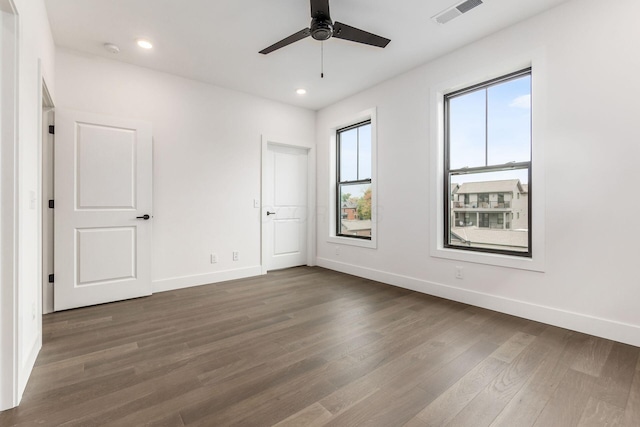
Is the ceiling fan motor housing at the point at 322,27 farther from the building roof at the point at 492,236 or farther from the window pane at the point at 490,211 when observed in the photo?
the building roof at the point at 492,236

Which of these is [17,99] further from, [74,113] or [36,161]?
[74,113]

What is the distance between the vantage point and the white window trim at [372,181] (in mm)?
4293

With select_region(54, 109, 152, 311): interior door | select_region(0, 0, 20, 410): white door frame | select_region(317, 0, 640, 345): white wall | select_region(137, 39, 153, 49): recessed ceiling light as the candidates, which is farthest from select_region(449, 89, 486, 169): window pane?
select_region(0, 0, 20, 410): white door frame

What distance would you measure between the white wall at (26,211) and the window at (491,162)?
3.71 m

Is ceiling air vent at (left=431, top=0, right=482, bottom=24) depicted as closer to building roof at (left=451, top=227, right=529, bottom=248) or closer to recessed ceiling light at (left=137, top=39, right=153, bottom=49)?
building roof at (left=451, top=227, right=529, bottom=248)

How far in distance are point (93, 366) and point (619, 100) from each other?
170 inches

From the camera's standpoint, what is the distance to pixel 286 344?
2.32 m

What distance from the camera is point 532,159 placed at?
277cm

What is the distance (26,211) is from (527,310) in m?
4.00

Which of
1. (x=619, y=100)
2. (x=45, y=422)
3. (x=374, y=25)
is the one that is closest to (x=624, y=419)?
(x=619, y=100)

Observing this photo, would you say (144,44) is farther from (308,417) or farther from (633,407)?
(633,407)

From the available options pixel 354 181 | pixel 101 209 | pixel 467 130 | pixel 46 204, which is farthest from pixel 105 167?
pixel 467 130

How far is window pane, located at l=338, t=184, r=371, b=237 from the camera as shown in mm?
4635

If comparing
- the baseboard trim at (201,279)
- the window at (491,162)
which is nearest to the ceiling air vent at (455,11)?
the window at (491,162)
